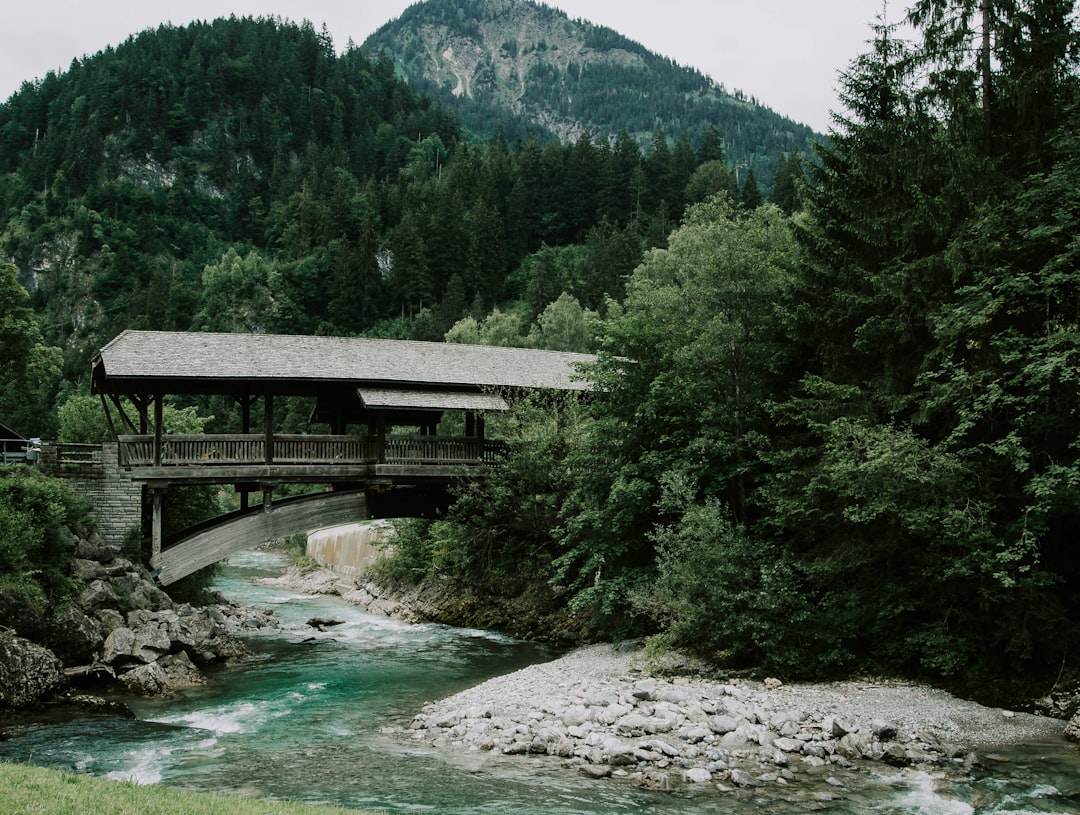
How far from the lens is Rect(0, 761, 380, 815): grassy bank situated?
972 centimetres

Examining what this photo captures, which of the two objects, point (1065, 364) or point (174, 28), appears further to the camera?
point (174, 28)

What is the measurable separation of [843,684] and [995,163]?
10.9 metres

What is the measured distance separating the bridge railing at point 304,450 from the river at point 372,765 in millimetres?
6406

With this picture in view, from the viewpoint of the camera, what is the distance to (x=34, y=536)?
20922 millimetres

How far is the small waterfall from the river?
21.0 metres

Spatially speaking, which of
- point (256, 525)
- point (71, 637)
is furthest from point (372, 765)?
point (256, 525)

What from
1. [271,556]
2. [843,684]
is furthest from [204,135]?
[843,684]

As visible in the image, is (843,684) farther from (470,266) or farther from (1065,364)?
(470,266)

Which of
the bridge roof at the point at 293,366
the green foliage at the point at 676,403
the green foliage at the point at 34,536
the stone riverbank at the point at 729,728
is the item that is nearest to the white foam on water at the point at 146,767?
the stone riverbank at the point at 729,728

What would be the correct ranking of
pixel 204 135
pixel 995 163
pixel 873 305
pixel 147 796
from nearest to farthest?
pixel 147 796 → pixel 995 163 → pixel 873 305 → pixel 204 135

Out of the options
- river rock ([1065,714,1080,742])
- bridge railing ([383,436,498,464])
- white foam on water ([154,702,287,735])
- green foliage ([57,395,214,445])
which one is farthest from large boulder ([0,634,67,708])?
river rock ([1065,714,1080,742])

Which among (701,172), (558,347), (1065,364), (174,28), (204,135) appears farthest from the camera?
(174,28)

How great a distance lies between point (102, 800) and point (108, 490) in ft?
53.9

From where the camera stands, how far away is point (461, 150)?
123m
